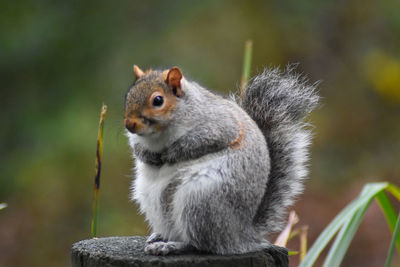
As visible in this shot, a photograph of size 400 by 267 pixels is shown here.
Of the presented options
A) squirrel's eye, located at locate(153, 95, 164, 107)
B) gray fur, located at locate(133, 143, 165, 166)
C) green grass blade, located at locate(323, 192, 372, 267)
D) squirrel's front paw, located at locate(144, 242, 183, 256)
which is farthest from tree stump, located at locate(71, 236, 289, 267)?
squirrel's eye, located at locate(153, 95, 164, 107)

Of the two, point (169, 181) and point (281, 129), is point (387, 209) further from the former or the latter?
point (169, 181)

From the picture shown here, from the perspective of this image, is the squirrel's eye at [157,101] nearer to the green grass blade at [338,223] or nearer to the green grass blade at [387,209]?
the green grass blade at [338,223]

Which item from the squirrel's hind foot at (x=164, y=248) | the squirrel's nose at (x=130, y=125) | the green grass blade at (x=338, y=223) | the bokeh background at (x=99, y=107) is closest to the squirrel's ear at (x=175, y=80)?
the squirrel's nose at (x=130, y=125)

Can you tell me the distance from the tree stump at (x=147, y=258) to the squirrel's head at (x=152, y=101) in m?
0.36

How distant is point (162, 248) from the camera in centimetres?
203

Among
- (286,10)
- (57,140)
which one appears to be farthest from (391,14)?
(57,140)

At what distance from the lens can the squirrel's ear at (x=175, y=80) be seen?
214 cm

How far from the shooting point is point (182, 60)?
6086 mm

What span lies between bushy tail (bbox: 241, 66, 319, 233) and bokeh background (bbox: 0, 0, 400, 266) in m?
2.84

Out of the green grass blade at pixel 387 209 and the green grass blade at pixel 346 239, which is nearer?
the green grass blade at pixel 346 239

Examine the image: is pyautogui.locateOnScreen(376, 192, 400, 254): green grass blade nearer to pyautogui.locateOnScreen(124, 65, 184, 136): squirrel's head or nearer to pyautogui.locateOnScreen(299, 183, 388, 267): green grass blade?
pyautogui.locateOnScreen(299, 183, 388, 267): green grass blade

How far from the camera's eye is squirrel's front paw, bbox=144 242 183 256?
2.03 m

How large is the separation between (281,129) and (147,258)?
0.70 metres

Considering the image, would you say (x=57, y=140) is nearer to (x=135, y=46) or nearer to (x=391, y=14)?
(x=135, y=46)
